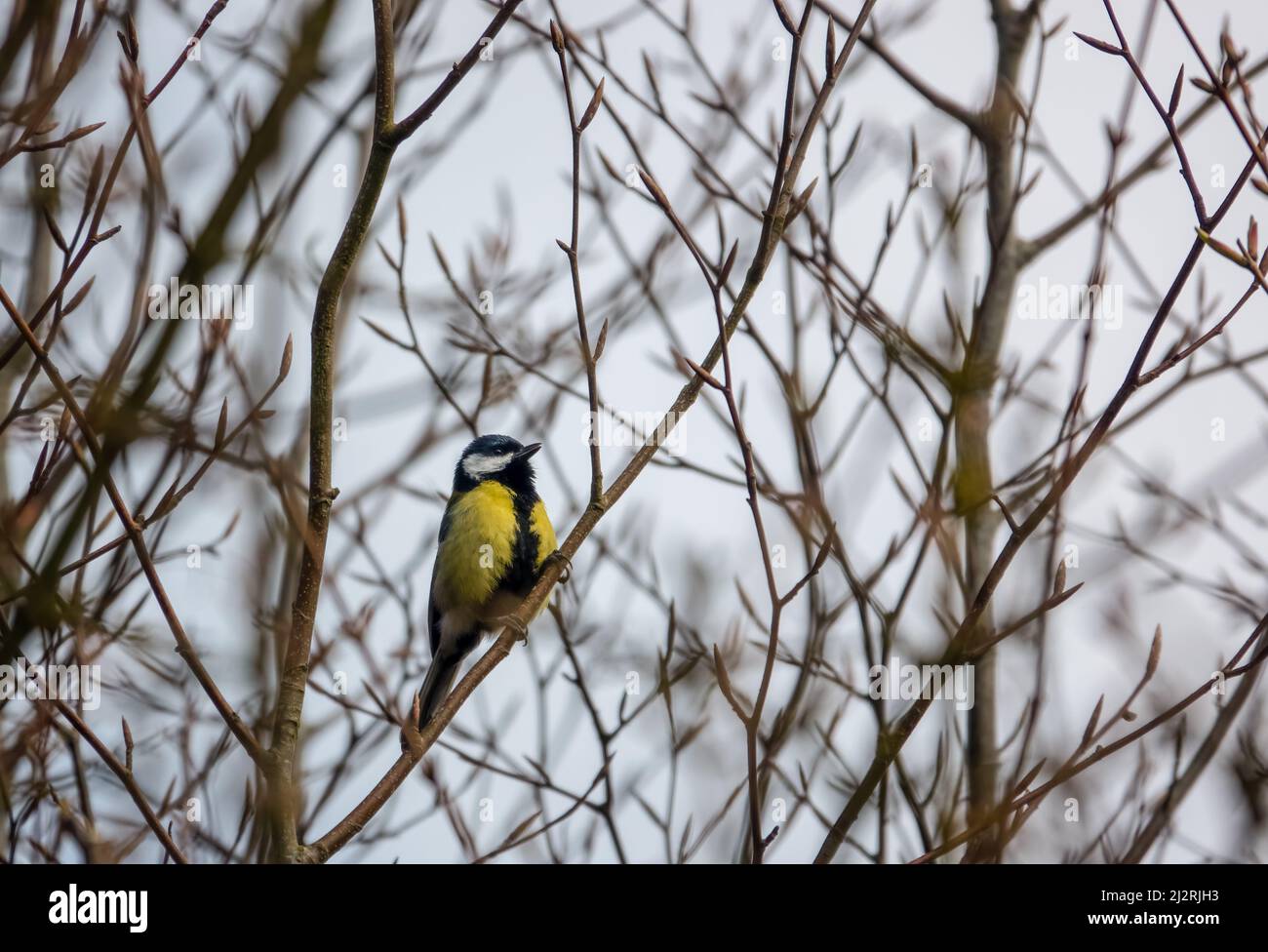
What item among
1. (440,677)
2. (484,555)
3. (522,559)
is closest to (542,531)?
(522,559)

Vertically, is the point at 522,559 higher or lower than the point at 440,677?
higher

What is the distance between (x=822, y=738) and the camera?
11.5 feet

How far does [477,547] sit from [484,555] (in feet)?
0.21

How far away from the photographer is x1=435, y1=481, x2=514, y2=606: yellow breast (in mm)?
5730

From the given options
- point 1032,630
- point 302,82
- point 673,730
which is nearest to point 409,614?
point 673,730

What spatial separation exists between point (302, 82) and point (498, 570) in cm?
440

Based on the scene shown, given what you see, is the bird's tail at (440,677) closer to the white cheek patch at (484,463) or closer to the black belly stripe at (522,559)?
the black belly stripe at (522,559)

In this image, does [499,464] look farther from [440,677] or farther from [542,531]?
[440,677]

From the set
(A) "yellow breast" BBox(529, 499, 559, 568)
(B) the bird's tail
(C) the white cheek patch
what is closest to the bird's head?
(C) the white cheek patch

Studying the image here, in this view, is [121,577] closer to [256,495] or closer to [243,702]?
[256,495]

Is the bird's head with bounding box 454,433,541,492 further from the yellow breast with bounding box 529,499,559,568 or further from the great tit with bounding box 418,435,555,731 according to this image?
the yellow breast with bounding box 529,499,559,568

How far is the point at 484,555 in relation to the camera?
572cm

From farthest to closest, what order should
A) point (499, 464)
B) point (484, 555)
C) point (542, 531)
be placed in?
point (499, 464), point (542, 531), point (484, 555)
